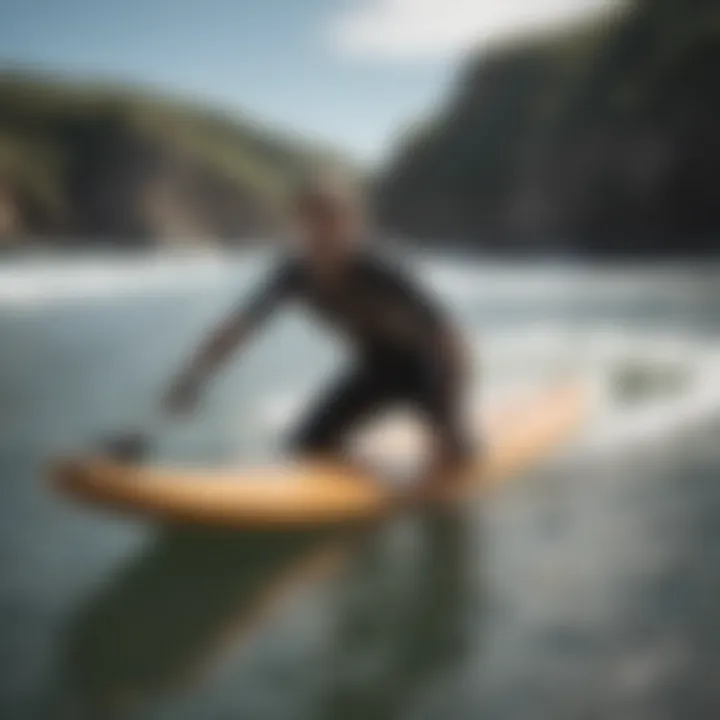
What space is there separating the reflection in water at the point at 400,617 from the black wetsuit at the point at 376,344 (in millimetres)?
169

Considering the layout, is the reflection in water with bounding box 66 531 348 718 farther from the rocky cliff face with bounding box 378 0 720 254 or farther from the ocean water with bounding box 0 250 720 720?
the rocky cliff face with bounding box 378 0 720 254

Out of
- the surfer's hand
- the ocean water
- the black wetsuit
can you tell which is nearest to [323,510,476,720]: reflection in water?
the ocean water

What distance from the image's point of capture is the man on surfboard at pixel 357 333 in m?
1.56

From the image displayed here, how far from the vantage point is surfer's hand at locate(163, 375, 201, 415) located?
62.3 inches

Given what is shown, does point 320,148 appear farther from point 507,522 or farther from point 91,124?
point 507,522

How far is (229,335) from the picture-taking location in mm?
1575

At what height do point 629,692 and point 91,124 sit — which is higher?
point 91,124

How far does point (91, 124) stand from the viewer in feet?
4.95

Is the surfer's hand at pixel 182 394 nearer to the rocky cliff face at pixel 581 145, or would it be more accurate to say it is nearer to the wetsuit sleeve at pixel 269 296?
the wetsuit sleeve at pixel 269 296

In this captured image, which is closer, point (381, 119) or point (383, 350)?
point (381, 119)

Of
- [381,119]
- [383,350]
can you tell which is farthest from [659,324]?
[381,119]

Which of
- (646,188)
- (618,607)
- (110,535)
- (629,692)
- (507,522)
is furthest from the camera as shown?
(646,188)

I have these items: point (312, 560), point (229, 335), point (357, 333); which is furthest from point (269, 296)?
point (312, 560)

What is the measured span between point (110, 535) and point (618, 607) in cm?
77
